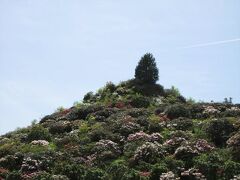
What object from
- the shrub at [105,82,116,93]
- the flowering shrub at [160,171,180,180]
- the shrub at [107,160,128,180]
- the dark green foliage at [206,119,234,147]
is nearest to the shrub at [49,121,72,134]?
the dark green foliage at [206,119,234,147]

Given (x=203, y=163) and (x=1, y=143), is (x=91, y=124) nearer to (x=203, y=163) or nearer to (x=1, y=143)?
(x=1, y=143)

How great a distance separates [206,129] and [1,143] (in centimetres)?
1542

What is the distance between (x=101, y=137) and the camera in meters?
33.8

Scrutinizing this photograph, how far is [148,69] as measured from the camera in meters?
51.5

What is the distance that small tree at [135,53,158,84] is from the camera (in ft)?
168

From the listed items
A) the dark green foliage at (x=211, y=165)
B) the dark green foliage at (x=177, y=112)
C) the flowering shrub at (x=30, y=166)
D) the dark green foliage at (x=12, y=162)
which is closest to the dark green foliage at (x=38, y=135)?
the dark green foliage at (x=12, y=162)

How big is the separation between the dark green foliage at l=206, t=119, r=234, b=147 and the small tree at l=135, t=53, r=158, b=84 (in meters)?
19.8

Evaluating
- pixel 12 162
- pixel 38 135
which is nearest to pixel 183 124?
pixel 38 135

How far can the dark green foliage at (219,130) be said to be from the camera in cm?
3062

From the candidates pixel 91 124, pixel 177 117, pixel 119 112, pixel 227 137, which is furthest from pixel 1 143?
pixel 227 137

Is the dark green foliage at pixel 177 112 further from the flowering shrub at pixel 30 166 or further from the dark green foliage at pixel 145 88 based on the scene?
the flowering shrub at pixel 30 166

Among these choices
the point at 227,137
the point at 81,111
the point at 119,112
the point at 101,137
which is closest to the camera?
the point at 227,137

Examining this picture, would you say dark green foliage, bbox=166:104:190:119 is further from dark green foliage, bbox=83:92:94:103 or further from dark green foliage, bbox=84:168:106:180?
dark green foliage, bbox=84:168:106:180

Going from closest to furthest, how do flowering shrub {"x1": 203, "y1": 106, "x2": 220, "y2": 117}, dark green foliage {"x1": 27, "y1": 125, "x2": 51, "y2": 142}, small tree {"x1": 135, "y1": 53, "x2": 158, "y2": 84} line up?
dark green foliage {"x1": 27, "y1": 125, "x2": 51, "y2": 142} < flowering shrub {"x1": 203, "y1": 106, "x2": 220, "y2": 117} < small tree {"x1": 135, "y1": 53, "x2": 158, "y2": 84}
